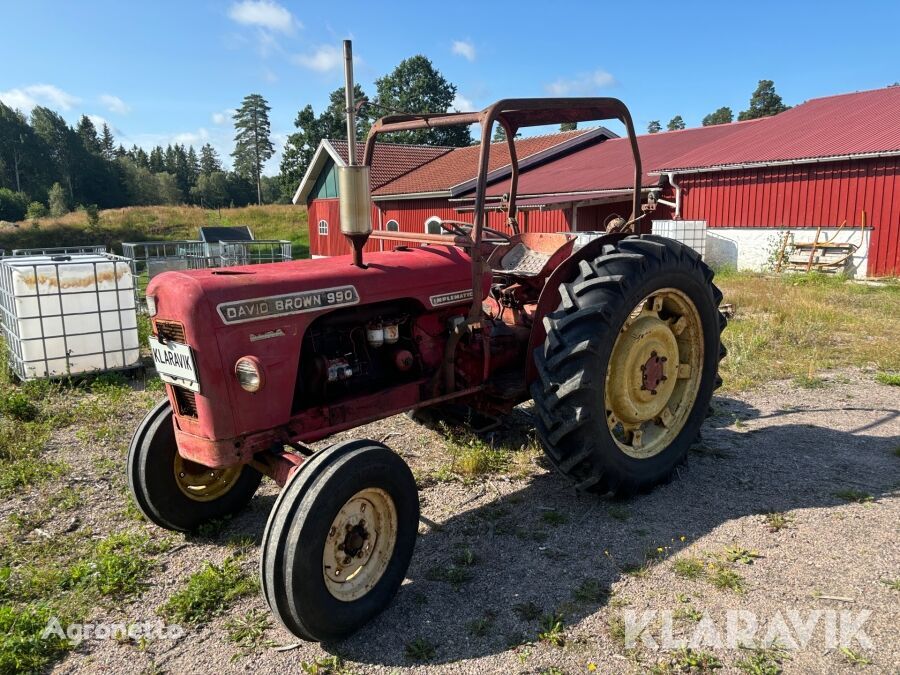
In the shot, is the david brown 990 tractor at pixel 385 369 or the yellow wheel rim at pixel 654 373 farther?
the yellow wheel rim at pixel 654 373

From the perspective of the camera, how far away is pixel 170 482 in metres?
3.57

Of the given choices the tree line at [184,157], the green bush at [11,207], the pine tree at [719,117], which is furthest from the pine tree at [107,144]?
the pine tree at [719,117]

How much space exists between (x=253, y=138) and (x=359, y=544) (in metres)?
87.5

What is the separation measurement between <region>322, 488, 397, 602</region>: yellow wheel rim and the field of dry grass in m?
31.6

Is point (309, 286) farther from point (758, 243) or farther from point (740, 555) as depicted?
point (758, 243)

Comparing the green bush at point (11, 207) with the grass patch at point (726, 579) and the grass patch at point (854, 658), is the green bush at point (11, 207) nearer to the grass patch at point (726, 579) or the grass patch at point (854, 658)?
the grass patch at point (726, 579)

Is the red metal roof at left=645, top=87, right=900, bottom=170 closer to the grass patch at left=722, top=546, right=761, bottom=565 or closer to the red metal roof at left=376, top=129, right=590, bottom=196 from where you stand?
the red metal roof at left=376, top=129, right=590, bottom=196

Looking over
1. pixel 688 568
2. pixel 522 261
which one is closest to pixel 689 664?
pixel 688 568

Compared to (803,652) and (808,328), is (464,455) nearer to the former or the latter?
(803,652)

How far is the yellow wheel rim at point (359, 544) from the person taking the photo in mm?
2787

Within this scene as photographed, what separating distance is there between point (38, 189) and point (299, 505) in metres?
81.1

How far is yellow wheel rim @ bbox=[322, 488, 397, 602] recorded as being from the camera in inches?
110

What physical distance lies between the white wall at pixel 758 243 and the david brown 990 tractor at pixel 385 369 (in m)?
12.9

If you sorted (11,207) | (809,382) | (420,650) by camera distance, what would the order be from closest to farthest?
(420,650) → (809,382) → (11,207)
